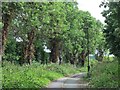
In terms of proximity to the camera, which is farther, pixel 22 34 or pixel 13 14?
pixel 22 34

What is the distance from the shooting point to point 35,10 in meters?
33.5

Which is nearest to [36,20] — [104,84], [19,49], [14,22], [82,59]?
[14,22]

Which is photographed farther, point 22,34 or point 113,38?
point 22,34

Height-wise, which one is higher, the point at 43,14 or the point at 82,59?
the point at 43,14

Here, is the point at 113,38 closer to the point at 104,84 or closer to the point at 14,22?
the point at 104,84

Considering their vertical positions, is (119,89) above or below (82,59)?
above

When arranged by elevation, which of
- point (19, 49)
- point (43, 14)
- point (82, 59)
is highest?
point (43, 14)

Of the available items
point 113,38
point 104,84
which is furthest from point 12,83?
point 113,38

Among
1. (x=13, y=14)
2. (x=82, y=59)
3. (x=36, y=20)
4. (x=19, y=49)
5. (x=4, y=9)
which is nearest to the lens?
(x=4, y=9)

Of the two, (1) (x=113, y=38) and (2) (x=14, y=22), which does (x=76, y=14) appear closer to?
(2) (x=14, y=22)

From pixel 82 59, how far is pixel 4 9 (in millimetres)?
68156

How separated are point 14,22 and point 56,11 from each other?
17.5 feet

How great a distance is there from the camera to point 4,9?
29250mm

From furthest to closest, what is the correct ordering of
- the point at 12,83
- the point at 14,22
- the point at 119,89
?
the point at 14,22
the point at 12,83
the point at 119,89
